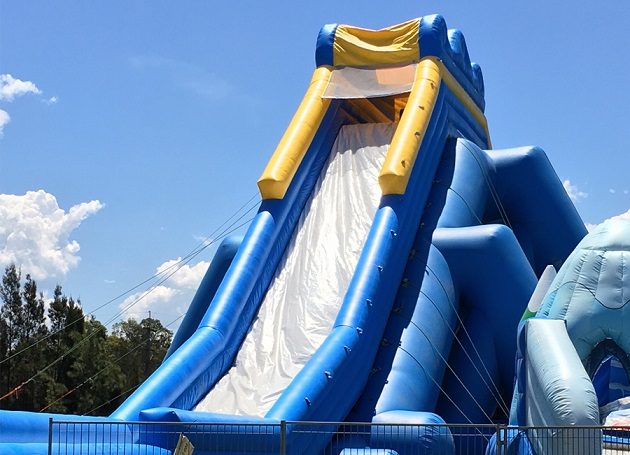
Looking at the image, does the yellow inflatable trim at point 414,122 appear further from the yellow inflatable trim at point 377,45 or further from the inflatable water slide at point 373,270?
the yellow inflatable trim at point 377,45

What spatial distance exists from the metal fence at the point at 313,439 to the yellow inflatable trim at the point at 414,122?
3657 millimetres

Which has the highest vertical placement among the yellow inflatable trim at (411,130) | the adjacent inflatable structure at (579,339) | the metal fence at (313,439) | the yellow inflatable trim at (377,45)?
the yellow inflatable trim at (377,45)

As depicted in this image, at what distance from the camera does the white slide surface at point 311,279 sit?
39.2ft

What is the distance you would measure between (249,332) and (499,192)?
5771mm

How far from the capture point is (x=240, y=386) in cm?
1193

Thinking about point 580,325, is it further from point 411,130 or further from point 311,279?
point 411,130

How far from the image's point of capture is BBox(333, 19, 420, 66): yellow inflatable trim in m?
16.0

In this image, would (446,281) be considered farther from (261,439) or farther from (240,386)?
(261,439)

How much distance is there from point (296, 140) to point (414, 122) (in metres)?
1.79

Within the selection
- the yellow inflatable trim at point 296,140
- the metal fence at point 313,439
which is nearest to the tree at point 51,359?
the yellow inflatable trim at point 296,140

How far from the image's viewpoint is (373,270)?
1243 cm

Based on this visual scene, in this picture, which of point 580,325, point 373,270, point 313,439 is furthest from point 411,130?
point 313,439

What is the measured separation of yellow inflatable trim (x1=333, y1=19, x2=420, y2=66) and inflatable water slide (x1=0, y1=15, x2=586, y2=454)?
3cm

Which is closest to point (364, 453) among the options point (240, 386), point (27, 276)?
point (240, 386)
